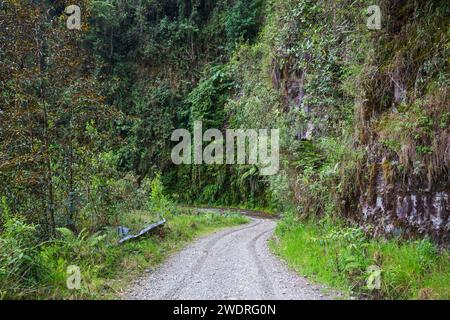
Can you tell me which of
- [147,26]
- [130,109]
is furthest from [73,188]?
[147,26]

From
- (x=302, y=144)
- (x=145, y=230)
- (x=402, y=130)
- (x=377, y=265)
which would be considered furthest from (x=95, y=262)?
(x=302, y=144)

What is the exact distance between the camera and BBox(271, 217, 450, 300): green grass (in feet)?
18.7

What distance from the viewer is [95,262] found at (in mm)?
7250

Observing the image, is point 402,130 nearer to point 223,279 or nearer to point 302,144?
point 223,279

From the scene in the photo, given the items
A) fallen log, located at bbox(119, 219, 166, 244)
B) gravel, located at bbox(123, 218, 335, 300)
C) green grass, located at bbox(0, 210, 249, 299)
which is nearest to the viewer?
green grass, located at bbox(0, 210, 249, 299)

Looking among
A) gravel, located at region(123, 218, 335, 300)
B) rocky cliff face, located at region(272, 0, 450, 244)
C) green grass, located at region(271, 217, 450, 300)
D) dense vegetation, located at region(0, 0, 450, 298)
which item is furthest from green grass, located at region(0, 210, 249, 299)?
rocky cliff face, located at region(272, 0, 450, 244)

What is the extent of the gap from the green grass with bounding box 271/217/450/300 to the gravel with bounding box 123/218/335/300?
0.46m

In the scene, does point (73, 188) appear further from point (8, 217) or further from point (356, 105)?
point (356, 105)

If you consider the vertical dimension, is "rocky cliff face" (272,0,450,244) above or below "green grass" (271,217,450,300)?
above

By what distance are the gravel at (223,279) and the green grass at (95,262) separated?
16.8 inches

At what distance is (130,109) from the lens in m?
31.3

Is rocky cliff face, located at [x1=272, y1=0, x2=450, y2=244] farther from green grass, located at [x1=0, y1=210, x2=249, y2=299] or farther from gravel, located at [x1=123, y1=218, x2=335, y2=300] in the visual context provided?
green grass, located at [x1=0, y1=210, x2=249, y2=299]
